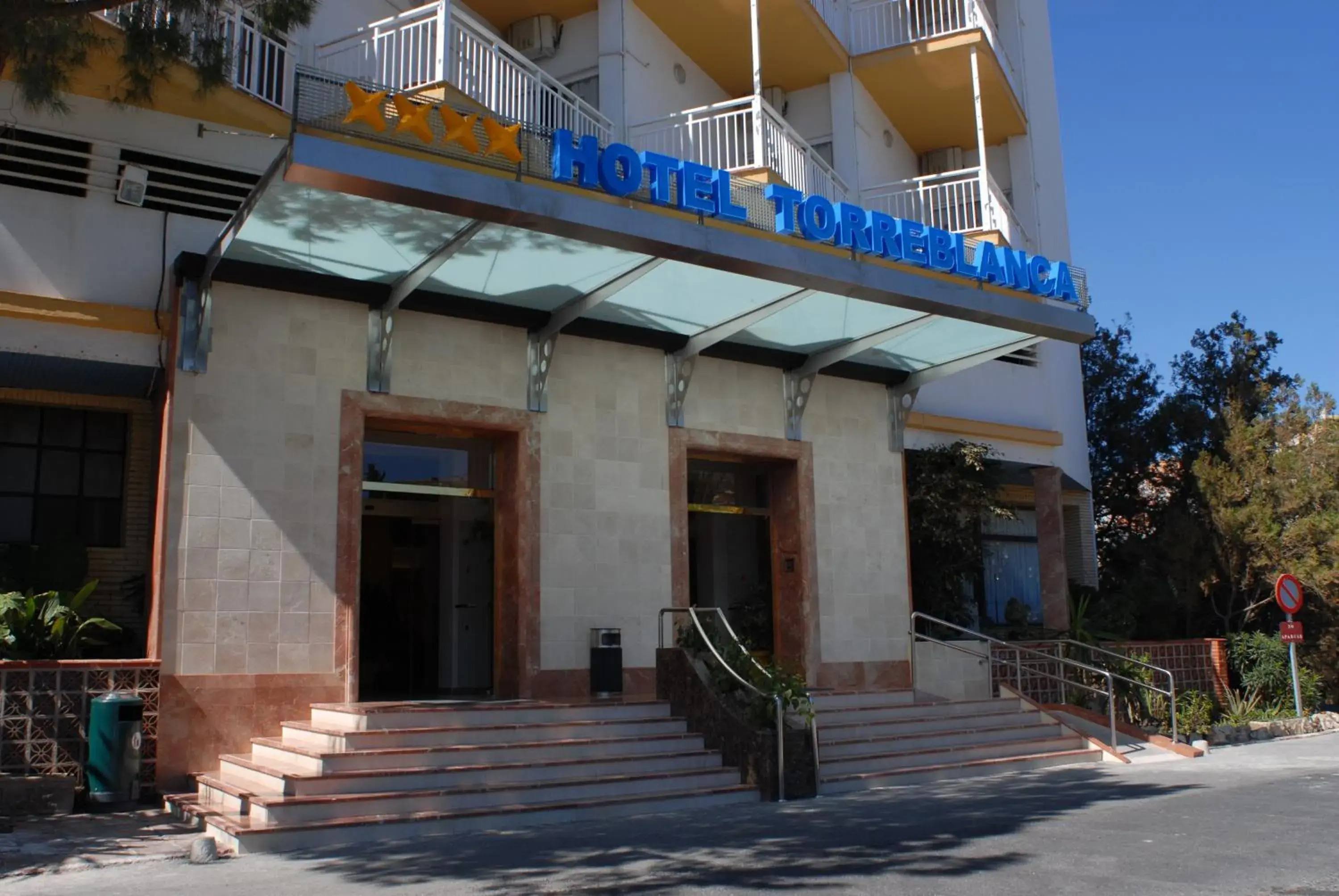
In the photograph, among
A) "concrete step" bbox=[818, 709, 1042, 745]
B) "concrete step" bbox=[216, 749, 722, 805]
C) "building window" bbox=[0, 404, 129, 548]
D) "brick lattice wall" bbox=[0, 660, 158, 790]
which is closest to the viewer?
"concrete step" bbox=[216, 749, 722, 805]

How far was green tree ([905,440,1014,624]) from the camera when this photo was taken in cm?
1789

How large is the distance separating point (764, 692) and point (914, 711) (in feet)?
11.4

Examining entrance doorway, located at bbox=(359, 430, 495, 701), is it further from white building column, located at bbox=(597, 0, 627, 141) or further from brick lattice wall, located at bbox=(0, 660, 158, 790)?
white building column, located at bbox=(597, 0, 627, 141)

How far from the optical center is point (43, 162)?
480 inches

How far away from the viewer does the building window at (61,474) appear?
13852 millimetres

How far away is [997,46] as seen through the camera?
850 inches

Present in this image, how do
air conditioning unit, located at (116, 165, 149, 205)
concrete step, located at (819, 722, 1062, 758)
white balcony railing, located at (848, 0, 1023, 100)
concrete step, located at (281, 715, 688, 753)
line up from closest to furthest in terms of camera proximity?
concrete step, located at (281, 715, 688, 753) → air conditioning unit, located at (116, 165, 149, 205) → concrete step, located at (819, 722, 1062, 758) → white balcony railing, located at (848, 0, 1023, 100)

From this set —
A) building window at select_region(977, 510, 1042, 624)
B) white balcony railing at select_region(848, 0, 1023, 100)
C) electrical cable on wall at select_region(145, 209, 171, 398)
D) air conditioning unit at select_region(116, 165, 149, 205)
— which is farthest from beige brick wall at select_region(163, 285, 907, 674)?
white balcony railing at select_region(848, 0, 1023, 100)

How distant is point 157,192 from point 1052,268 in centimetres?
1128

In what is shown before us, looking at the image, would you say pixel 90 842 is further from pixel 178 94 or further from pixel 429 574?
pixel 178 94

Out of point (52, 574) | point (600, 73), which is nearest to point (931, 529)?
point (600, 73)

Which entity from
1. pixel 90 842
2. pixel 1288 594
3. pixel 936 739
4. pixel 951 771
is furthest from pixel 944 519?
pixel 90 842

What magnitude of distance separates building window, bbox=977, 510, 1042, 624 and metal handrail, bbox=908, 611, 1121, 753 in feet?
13.4

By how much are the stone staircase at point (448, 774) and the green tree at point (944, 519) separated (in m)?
6.74
